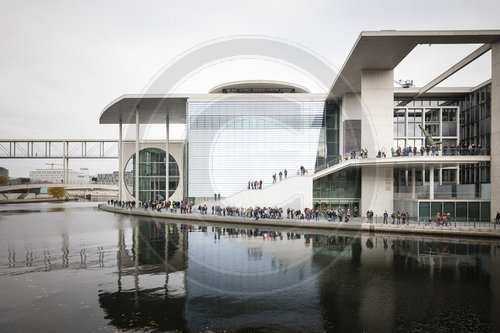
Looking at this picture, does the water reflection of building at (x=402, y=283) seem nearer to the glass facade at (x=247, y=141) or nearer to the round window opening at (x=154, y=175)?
the glass facade at (x=247, y=141)

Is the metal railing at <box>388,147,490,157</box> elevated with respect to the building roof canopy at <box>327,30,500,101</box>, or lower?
lower

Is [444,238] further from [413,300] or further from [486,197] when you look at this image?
[413,300]

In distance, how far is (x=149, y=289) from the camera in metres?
12.1

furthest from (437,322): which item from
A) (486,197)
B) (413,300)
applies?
(486,197)

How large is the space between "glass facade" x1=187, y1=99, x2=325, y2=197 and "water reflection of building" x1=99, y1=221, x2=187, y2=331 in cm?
2195

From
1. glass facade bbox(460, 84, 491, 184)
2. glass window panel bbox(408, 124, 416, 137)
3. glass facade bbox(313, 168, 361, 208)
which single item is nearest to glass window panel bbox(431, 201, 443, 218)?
glass facade bbox(313, 168, 361, 208)

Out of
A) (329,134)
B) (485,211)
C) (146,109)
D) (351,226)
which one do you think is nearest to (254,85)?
(329,134)

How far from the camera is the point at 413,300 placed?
11008 mm

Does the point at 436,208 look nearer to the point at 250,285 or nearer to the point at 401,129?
the point at 401,129

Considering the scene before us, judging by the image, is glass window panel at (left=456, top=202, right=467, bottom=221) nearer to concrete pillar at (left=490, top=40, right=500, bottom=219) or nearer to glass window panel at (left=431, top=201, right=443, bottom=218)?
glass window panel at (left=431, top=201, right=443, bottom=218)

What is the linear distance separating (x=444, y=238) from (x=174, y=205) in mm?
30091

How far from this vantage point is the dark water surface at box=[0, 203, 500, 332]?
9.38m

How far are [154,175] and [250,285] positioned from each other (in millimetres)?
48842

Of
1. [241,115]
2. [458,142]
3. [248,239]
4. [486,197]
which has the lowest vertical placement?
[248,239]
